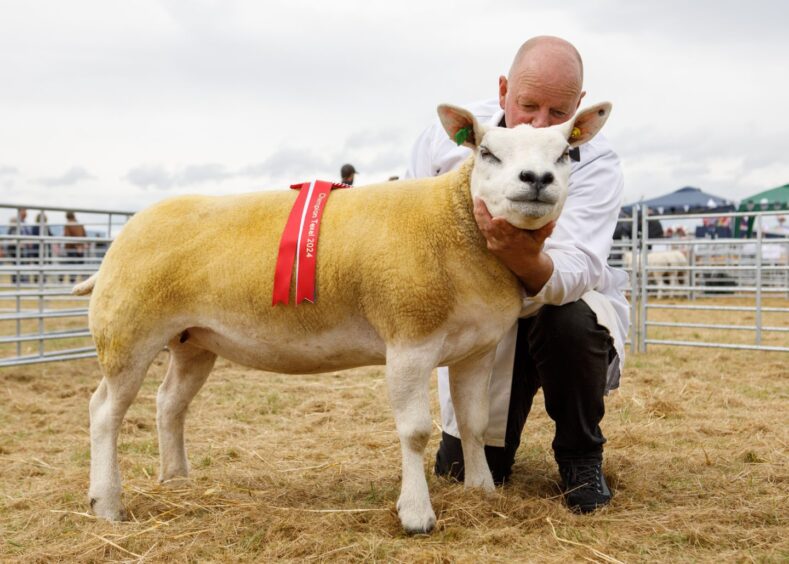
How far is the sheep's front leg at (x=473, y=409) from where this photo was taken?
3.21 metres

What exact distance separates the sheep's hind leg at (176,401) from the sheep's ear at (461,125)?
150 cm

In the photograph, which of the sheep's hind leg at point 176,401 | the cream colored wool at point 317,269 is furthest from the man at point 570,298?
the sheep's hind leg at point 176,401

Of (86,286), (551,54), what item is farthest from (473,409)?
(86,286)

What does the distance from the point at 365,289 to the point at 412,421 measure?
1.64 ft

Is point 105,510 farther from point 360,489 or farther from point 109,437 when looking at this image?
point 360,489

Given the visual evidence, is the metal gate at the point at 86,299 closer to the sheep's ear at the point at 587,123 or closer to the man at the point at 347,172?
the man at the point at 347,172

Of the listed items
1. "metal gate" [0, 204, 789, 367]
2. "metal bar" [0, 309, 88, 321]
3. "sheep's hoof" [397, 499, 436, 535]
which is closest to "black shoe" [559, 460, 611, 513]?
"sheep's hoof" [397, 499, 436, 535]

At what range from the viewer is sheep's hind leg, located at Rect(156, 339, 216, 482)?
11.5 ft

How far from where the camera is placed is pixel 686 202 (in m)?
22.5

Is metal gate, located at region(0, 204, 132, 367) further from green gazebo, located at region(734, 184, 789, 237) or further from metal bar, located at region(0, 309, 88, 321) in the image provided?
green gazebo, located at region(734, 184, 789, 237)

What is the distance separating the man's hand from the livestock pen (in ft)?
3.00

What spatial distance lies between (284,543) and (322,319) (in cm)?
80

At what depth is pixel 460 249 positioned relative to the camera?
287cm

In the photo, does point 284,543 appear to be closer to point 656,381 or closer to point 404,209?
point 404,209
